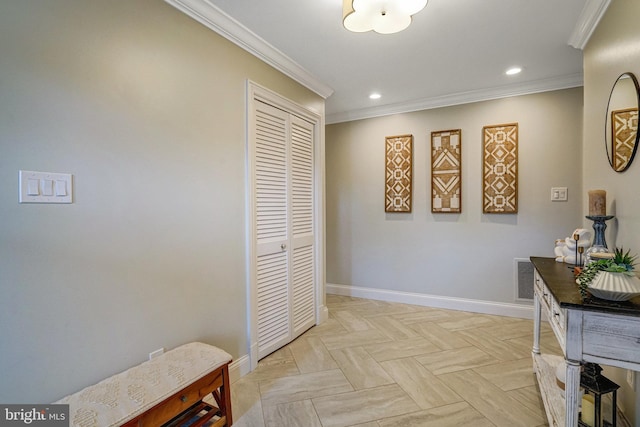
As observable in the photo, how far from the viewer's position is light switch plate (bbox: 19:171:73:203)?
45.6 inches

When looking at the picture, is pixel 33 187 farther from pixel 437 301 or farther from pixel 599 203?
pixel 437 301

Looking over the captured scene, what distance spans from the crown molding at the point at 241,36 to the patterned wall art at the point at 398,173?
53.0 inches

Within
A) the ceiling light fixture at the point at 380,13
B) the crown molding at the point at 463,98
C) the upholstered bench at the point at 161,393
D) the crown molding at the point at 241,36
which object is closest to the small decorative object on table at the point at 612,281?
the ceiling light fixture at the point at 380,13

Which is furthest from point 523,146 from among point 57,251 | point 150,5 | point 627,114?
point 57,251

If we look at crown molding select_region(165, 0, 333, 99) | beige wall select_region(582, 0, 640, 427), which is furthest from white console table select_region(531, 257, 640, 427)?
crown molding select_region(165, 0, 333, 99)

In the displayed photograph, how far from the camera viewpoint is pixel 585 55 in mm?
2193

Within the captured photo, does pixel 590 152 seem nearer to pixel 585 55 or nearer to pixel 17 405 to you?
pixel 585 55

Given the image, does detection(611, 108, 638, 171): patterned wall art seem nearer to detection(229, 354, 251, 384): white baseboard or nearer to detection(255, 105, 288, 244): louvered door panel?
detection(255, 105, 288, 244): louvered door panel

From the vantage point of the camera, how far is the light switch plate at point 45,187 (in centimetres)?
116

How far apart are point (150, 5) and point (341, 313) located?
3176mm

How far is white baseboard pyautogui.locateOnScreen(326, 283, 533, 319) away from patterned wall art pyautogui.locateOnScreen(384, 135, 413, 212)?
1086 mm

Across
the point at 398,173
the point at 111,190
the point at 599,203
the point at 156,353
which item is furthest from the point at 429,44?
the point at 156,353

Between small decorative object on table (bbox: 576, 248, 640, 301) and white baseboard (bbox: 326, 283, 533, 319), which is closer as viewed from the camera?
small decorative object on table (bbox: 576, 248, 640, 301)

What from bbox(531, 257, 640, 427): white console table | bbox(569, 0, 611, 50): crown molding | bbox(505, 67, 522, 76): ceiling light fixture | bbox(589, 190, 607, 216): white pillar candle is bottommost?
bbox(531, 257, 640, 427): white console table
